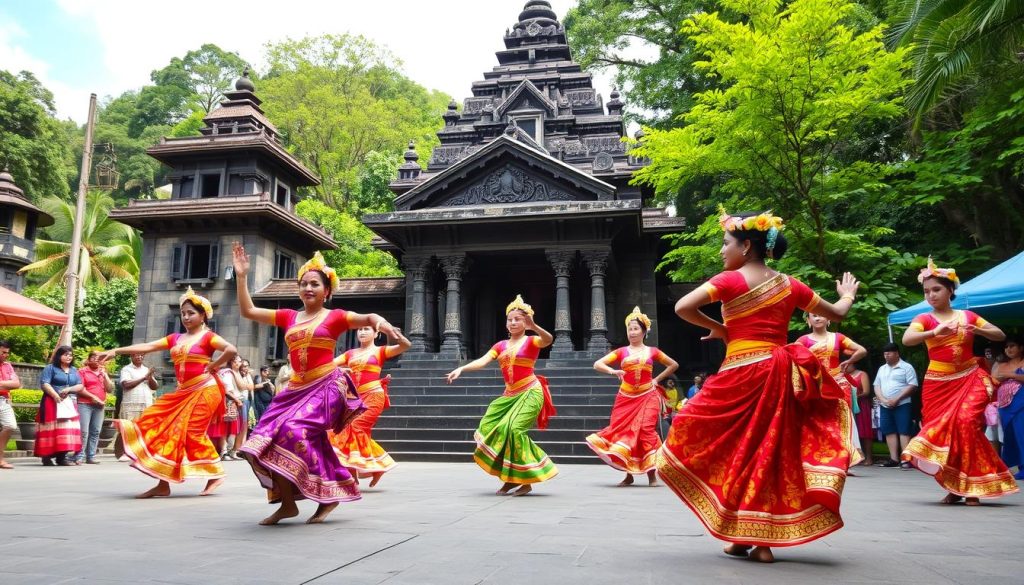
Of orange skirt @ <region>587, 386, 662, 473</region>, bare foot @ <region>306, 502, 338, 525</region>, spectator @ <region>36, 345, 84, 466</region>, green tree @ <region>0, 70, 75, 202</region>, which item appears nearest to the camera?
bare foot @ <region>306, 502, 338, 525</region>

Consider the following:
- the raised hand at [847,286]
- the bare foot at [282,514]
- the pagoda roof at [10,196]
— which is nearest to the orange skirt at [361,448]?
the bare foot at [282,514]

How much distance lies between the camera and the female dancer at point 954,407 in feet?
21.4

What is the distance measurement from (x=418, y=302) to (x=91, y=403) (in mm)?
10775

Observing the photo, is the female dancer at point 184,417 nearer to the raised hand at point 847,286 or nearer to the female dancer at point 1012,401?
the raised hand at point 847,286

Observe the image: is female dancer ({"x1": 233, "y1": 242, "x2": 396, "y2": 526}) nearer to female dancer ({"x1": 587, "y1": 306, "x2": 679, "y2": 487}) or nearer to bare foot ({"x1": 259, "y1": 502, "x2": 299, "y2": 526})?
bare foot ({"x1": 259, "y1": 502, "x2": 299, "y2": 526})

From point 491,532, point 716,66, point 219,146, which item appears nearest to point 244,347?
point 219,146

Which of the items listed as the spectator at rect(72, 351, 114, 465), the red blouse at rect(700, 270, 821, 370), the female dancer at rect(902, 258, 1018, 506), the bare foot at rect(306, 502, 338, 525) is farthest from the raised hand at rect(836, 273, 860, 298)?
the spectator at rect(72, 351, 114, 465)

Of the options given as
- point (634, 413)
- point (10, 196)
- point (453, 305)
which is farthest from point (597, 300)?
point (10, 196)

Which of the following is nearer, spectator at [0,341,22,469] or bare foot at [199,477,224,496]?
bare foot at [199,477,224,496]

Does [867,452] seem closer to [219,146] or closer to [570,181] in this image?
[570,181]

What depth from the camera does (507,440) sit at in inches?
294

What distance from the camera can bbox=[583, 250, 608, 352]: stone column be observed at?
2055 cm

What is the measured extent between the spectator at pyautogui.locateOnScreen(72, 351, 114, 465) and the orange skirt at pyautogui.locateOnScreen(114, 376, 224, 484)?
5407mm

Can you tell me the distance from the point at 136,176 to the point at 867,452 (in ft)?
173
